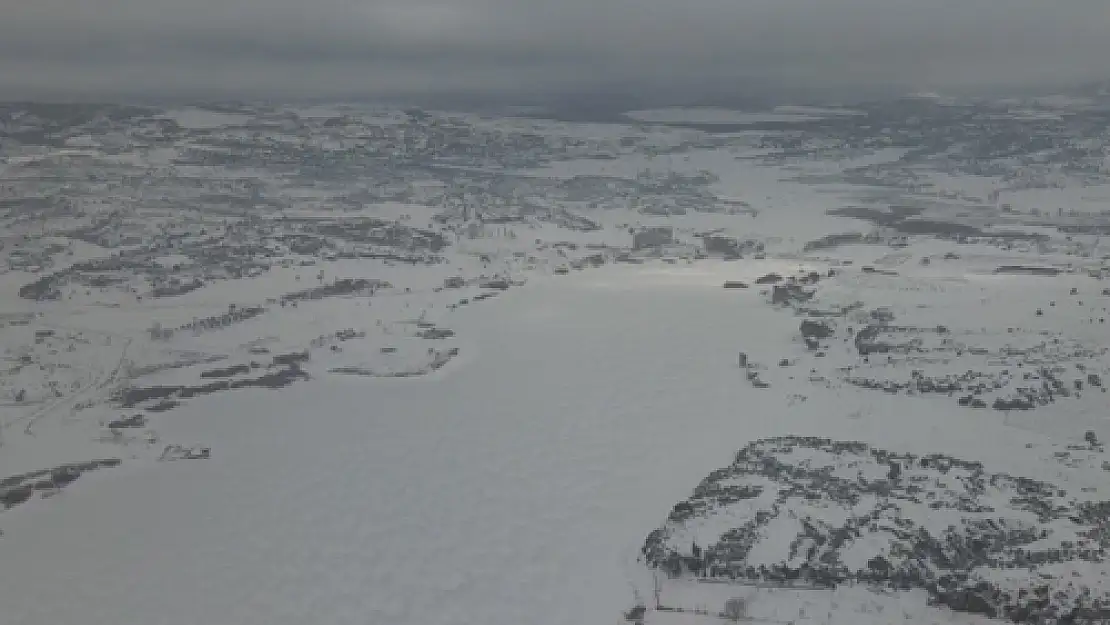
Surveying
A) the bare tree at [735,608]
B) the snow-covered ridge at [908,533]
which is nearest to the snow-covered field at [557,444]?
the snow-covered ridge at [908,533]

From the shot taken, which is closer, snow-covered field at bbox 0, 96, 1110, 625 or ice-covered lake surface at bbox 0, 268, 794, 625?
snow-covered field at bbox 0, 96, 1110, 625

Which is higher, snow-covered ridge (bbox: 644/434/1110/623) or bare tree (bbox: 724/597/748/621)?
snow-covered ridge (bbox: 644/434/1110/623)

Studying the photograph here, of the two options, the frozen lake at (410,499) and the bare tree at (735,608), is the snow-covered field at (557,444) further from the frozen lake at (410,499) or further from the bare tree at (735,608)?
the bare tree at (735,608)

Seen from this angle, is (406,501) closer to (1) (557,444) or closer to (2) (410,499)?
(2) (410,499)

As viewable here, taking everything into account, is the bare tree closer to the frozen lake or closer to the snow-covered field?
the snow-covered field

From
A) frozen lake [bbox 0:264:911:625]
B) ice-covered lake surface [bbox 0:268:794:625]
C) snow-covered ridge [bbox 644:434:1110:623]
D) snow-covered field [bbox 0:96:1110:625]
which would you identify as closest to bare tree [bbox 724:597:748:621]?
snow-covered field [bbox 0:96:1110:625]

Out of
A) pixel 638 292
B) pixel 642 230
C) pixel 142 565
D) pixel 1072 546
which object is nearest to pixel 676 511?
pixel 1072 546

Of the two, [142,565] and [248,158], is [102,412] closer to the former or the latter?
[142,565]

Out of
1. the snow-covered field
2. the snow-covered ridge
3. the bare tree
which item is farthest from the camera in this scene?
the snow-covered field
